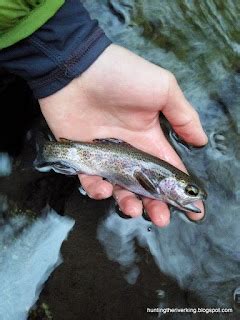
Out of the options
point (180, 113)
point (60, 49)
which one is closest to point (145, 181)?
point (180, 113)

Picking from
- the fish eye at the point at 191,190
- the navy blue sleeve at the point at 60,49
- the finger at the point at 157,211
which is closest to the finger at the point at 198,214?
the fish eye at the point at 191,190

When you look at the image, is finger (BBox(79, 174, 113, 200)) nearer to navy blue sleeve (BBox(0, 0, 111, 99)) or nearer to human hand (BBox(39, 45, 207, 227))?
human hand (BBox(39, 45, 207, 227))

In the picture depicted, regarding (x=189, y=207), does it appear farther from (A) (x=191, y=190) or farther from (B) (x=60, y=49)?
(B) (x=60, y=49)

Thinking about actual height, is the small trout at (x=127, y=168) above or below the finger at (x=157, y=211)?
above

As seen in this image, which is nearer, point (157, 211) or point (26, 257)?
point (157, 211)

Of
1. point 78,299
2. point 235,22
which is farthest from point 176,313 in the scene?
point 235,22

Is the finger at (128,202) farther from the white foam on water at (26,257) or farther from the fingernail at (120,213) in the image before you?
the white foam on water at (26,257)
